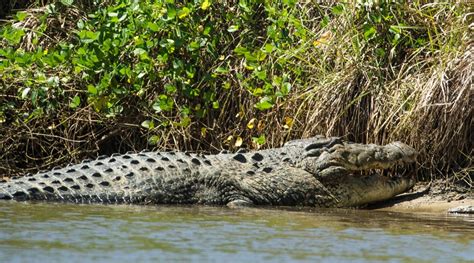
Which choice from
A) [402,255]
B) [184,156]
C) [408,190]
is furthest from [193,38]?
[402,255]

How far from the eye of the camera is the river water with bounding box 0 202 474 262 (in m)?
4.69

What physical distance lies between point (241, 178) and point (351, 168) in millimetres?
811

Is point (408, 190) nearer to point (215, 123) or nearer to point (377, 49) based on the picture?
point (377, 49)

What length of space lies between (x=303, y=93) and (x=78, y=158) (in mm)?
2031

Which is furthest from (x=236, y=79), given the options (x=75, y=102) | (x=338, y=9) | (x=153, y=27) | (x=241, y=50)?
(x=75, y=102)

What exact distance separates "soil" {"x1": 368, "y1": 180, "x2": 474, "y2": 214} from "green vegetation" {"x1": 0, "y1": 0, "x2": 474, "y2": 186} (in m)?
0.10

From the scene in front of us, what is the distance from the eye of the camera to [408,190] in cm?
743

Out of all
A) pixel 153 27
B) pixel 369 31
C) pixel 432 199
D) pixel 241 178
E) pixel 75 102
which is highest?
pixel 153 27

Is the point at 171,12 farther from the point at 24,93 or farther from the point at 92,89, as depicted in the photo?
the point at 24,93

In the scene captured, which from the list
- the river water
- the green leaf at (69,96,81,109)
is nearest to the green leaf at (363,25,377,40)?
the river water

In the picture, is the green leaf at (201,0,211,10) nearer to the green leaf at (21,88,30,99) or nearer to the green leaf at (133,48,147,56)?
the green leaf at (133,48,147,56)

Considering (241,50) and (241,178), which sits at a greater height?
(241,50)

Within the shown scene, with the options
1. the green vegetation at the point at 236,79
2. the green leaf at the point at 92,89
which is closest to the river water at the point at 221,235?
the green vegetation at the point at 236,79

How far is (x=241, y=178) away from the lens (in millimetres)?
7344
